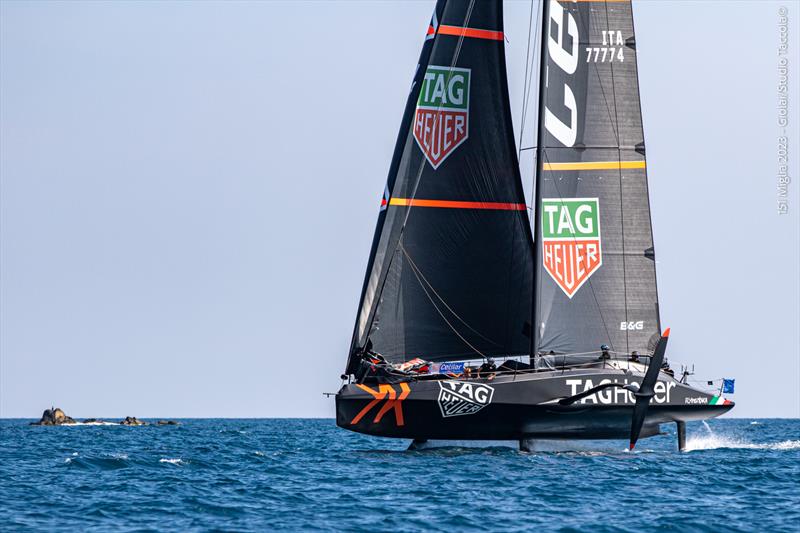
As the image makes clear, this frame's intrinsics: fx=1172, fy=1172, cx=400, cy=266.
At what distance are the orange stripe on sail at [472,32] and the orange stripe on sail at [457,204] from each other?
4.04 meters

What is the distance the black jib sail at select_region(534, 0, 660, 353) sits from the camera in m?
27.2

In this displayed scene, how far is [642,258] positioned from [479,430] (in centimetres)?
570

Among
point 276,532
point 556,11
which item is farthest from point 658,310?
point 276,532

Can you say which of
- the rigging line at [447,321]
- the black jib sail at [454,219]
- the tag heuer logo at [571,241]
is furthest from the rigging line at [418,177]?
the tag heuer logo at [571,241]

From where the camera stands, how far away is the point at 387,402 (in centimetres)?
2520

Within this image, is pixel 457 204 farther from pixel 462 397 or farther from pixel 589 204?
pixel 462 397

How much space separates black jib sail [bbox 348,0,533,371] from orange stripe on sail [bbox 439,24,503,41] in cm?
2

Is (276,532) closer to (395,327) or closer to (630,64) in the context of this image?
(395,327)

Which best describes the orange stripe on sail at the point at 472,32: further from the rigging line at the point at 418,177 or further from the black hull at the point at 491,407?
the black hull at the point at 491,407

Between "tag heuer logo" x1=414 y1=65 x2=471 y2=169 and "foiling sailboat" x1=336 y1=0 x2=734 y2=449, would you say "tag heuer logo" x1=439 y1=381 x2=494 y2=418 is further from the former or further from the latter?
"tag heuer logo" x1=414 y1=65 x2=471 y2=169

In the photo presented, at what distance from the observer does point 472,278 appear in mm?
27672

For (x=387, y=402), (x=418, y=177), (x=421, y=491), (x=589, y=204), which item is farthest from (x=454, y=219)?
(x=421, y=491)

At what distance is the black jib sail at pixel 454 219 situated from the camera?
89.3ft

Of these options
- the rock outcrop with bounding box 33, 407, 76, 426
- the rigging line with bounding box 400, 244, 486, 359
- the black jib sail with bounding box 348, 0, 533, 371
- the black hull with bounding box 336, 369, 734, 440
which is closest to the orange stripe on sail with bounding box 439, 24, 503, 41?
the black jib sail with bounding box 348, 0, 533, 371
